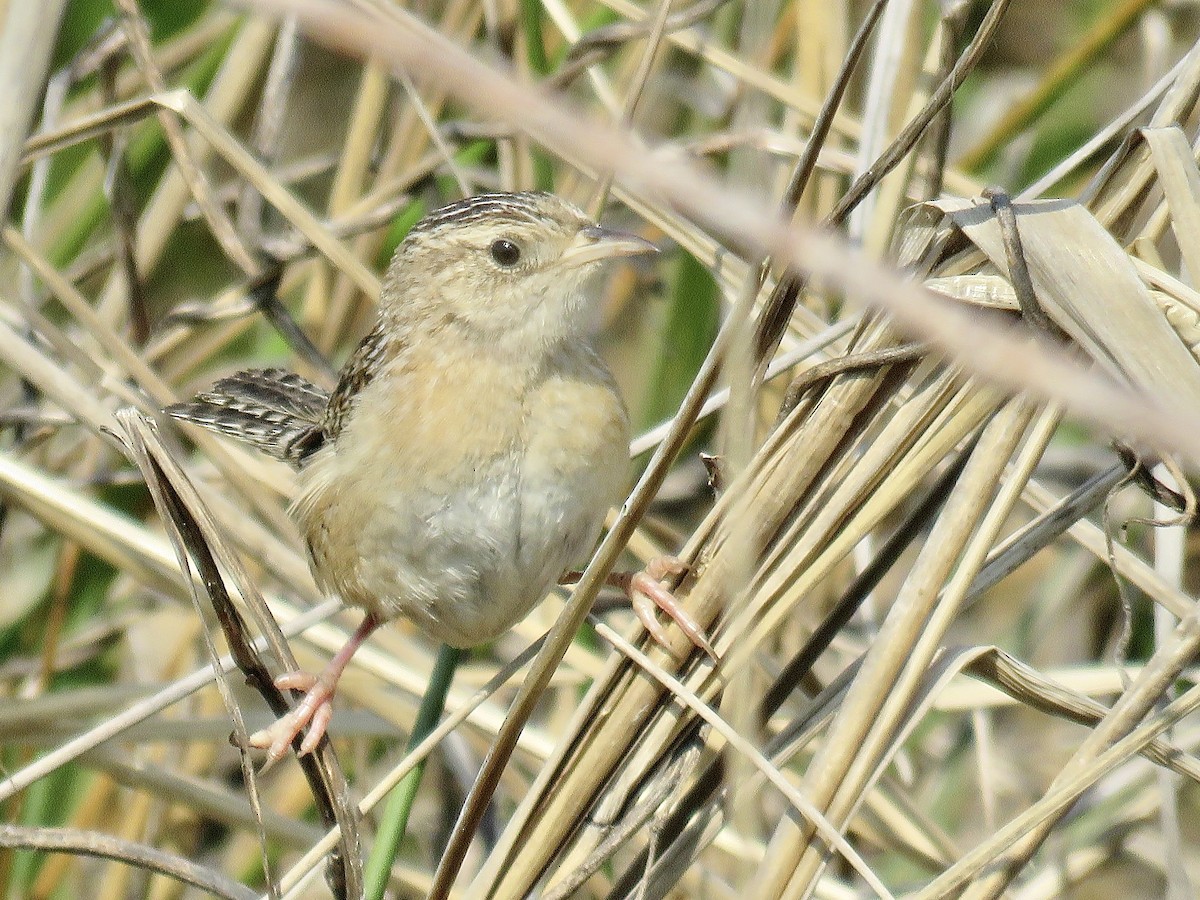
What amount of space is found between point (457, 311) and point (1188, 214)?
4.81ft

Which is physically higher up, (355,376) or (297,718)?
(355,376)

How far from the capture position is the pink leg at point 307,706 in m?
2.33

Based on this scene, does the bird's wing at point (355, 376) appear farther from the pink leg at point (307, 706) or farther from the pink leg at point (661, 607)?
the pink leg at point (661, 607)

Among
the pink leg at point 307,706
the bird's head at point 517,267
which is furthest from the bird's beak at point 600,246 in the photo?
the pink leg at point 307,706

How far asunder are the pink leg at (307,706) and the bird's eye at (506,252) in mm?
867

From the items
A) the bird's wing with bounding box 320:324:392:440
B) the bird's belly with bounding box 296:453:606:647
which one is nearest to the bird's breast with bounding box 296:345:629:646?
the bird's belly with bounding box 296:453:606:647

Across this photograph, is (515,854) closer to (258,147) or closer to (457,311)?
(457,311)

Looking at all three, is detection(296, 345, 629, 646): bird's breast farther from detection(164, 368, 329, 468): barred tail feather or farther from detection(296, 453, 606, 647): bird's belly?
detection(164, 368, 329, 468): barred tail feather

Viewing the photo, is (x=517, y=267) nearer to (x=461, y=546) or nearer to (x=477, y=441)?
(x=477, y=441)

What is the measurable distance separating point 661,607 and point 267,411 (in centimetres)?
165

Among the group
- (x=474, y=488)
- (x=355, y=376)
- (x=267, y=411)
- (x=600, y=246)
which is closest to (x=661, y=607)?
(x=474, y=488)

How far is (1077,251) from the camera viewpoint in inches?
63.0

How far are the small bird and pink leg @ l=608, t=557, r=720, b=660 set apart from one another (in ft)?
1.50

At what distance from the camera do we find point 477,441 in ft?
8.27
